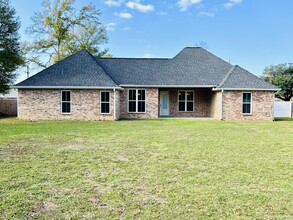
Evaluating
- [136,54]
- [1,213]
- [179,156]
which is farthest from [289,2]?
[136,54]

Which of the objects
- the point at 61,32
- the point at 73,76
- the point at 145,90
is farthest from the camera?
the point at 61,32

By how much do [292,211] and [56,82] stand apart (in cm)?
1670

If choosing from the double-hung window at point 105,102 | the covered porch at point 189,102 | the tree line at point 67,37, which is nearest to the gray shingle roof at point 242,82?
the covered porch at point 189,102

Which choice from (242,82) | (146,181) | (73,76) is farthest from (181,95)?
(146,181)

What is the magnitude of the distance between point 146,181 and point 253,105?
632 inches

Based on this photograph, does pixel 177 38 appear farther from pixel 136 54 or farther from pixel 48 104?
pixel 48 104

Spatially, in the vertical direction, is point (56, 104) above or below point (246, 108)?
above

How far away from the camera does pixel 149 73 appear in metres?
21.1

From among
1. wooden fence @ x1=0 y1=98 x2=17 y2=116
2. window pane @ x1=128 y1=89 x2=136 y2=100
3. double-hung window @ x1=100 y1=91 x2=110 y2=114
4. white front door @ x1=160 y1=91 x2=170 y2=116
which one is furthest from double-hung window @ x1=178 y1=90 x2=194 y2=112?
wooden fence @ x1=0 y1=98 x2=17 y2=116

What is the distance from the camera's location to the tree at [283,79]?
29355 millimetres

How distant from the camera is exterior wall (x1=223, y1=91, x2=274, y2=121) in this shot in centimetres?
1847

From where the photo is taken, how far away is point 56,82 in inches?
689

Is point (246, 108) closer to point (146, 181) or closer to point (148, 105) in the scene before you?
point (148, 105)

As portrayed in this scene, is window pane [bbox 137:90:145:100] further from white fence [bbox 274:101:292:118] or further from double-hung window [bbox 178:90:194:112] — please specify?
white fence [bbox 274:101:292:118]
